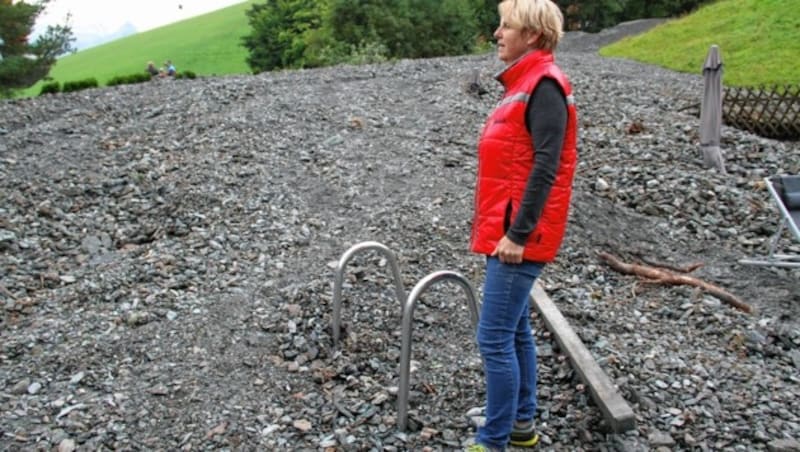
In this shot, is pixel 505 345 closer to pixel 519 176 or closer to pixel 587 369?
Answer: pixel 519 176

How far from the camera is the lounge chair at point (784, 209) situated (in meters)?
6.04

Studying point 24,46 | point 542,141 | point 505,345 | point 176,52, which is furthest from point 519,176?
point 176,52

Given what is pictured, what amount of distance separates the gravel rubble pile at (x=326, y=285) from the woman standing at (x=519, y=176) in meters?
0.95

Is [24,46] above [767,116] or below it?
above

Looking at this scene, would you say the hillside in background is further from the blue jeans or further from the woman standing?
the woman standing

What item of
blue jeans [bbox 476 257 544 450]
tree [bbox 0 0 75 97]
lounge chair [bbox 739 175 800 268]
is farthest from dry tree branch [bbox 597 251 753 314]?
tree [bbox 0 0 75 97]

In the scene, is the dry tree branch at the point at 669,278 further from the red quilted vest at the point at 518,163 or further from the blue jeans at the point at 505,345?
the red quilted vest at the point at 518,163

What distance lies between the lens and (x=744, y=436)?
3691mm

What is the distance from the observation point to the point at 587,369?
402 cm

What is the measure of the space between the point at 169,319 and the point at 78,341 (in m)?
0.58

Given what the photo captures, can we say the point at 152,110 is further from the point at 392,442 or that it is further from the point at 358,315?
the point at 392,442

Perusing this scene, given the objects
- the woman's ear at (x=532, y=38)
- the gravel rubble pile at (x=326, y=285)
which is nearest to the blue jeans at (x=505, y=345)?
the gravel rubble pile at (x=326, y=285)

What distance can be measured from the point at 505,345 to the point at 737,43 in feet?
68.6

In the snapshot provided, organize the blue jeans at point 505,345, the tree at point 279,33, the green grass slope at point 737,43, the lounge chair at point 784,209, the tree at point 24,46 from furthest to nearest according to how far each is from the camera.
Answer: the tree at point 279,33 → the tree at point 24,46 → the green grass slope at point 737,43 → the lounge chair at point 784,209 → the blue jeans at point 505,345
